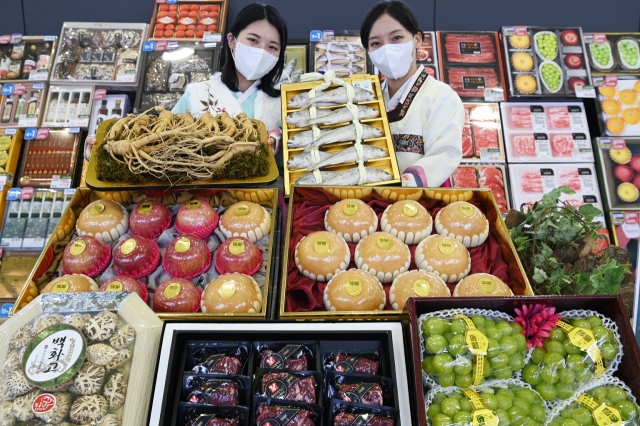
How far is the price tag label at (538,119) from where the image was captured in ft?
14.0

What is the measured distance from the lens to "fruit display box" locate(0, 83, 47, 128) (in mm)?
4184

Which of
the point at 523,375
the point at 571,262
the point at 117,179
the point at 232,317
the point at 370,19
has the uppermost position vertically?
the point at 370,19

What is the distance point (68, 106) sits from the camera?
4.21 m

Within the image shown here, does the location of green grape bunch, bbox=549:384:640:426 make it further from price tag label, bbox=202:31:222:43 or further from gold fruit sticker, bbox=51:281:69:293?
price tag label, bbox=202:31:222:43

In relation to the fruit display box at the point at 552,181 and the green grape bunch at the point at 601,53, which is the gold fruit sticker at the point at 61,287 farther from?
the green grape bunch at the point at 601,53

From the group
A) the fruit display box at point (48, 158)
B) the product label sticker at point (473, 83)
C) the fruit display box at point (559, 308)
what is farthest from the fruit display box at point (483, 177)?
the fruit display box at point (48, 158)

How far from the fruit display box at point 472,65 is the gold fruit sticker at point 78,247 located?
135 inches

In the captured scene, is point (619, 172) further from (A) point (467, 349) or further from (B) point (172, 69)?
(B) point (172, 69)

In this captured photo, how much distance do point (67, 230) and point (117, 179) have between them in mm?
377

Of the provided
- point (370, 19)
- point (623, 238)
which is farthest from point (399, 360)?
point (623, 238)

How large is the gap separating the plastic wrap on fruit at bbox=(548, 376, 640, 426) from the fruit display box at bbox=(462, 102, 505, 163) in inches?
116

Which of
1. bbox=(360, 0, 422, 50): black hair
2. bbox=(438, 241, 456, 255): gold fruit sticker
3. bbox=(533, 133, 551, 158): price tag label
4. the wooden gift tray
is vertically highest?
bbox=(360, 0, 422, 50): black hair

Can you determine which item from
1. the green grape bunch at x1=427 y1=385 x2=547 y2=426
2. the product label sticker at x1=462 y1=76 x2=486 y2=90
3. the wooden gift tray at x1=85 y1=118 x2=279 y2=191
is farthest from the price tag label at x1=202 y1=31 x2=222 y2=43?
the green grape bunch at x1=427 y1=385 x2=547 y2=426

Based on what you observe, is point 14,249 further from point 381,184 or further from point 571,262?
point 571,262
